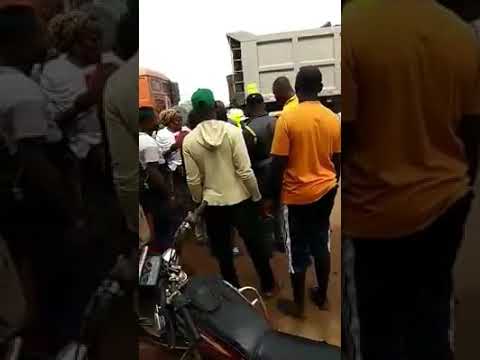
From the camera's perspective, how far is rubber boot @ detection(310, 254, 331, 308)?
68 cm

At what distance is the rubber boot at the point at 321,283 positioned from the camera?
26.8 inches

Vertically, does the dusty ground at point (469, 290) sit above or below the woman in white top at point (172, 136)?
below

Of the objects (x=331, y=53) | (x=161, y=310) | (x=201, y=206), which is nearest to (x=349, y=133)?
(x=331, y=53)

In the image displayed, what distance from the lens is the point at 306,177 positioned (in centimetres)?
67

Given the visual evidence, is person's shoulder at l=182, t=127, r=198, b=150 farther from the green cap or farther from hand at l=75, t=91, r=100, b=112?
hand at l=75, t=91, r=100, b=112

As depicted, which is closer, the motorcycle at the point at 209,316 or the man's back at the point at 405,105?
the man's back at the point at 405,105

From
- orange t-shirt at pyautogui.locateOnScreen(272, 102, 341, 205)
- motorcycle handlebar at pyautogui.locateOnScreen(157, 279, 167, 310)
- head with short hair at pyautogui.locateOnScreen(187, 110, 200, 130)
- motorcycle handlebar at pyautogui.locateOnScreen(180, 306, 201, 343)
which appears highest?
head with short hair at pyautogui.locateOnScreen(187, 110, 200, 130)

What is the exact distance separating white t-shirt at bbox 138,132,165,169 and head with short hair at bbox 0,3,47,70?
0.19m

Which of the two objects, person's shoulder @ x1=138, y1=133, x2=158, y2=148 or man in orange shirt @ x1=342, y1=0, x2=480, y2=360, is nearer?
man in orange shirt @ x1=342, y1=0, x2=480, y2=360

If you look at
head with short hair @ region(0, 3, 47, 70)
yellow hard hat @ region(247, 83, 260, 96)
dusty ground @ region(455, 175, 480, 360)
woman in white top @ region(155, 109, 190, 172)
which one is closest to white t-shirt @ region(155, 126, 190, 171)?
woman in white top @ region(155, 109, 190, 172)

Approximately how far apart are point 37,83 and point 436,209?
24.0 inches

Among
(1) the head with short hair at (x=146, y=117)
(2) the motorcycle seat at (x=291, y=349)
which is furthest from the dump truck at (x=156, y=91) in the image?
(2) the motorcycle seat at (x=291, y=349)

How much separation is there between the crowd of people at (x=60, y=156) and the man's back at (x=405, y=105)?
1.08 ft

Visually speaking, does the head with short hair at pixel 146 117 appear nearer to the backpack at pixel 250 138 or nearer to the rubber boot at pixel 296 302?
the backpack at pixel 250 138
